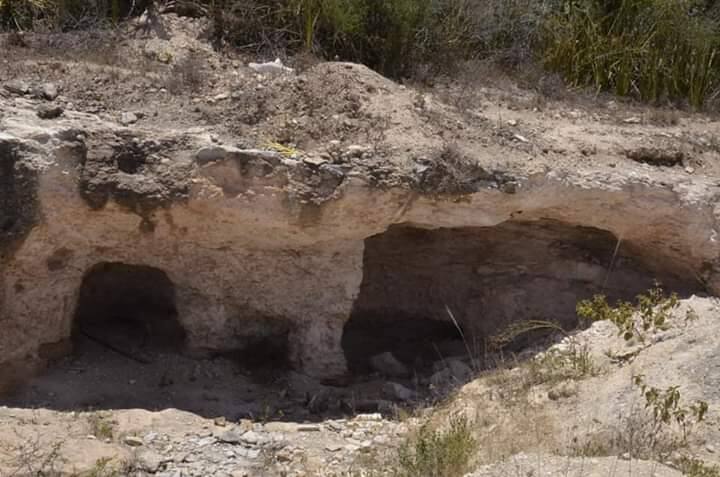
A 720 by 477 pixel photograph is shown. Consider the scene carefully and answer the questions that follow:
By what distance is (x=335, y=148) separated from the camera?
6410 mm

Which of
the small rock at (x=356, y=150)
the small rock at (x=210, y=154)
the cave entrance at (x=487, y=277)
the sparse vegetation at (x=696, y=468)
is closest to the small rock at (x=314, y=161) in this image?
the small rock at (x=356, y=150)

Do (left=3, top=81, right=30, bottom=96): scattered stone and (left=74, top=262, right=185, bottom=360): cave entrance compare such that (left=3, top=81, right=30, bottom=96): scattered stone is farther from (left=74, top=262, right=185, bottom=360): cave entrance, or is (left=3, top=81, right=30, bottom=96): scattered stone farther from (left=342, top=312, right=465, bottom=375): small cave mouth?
(left=342, top=312, right=465, bottom=375): small cave mouth

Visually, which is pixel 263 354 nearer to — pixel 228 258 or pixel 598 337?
pixel 228 258

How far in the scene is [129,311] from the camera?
7.20m

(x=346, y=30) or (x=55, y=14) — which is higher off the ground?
(x=346, y=30)

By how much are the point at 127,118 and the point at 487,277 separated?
Result: 2884 millimetres

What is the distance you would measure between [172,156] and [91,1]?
2.77 m

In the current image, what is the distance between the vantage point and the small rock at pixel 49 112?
243 inches

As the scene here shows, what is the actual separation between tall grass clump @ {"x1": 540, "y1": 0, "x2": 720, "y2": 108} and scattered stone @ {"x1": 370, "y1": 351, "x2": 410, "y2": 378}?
3.25m

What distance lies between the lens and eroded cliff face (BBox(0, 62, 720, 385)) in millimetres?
6121

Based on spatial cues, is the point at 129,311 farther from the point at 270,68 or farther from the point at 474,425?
the point at 474,425

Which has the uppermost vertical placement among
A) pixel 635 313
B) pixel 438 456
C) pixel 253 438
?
pixel 438 456

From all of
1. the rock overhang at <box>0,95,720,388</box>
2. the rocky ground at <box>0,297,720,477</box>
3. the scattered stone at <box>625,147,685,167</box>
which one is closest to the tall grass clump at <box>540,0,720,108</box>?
the scattered stone at <box>625,147,685,167</box>

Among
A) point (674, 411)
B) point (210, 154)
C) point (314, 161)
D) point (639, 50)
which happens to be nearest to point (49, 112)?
point (210, 154)
